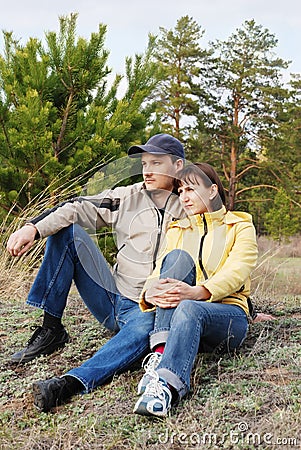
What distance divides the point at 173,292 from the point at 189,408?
1.40 ft

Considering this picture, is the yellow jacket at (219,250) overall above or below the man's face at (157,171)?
below

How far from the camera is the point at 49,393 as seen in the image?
2109 mm

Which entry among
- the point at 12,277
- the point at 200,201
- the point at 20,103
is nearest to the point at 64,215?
the point at 200,201

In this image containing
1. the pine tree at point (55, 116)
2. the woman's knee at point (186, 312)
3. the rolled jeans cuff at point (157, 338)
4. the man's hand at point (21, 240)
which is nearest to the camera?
the woman's knee at point (186, 312)

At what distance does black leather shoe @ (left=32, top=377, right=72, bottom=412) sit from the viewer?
6.90ft

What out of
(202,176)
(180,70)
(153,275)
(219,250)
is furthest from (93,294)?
(180,70)

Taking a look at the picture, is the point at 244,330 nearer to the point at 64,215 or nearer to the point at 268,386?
the point at 268,386

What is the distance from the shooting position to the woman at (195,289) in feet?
6.67

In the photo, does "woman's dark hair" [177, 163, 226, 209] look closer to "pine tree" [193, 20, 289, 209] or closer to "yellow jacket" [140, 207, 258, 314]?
"yellow jacket" [140, 207, 258, 314]

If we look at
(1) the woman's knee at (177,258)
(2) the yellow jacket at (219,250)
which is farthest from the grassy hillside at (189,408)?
(1) the woman's knee at (177,258)

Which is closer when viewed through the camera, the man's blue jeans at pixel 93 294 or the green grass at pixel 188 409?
the green grass at pixel 188 409

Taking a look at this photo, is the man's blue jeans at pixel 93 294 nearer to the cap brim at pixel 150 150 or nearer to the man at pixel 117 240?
the man at pixel 117 240

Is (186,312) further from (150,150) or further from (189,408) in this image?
(150,150)

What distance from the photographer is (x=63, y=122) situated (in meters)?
5.79
